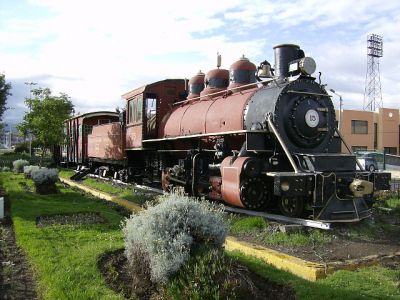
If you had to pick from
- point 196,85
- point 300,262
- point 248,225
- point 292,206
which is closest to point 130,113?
point 196,85

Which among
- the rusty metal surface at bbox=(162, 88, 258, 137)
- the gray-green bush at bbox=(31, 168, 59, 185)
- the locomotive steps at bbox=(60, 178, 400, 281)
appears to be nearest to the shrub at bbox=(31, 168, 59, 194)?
the gray-green bush at bbox=(31, 168, 59, 185)

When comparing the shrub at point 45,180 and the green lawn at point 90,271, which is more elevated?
the shrub at point 45,180

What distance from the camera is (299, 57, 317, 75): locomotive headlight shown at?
10.3 metres

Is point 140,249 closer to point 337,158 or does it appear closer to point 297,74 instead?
point 337,158

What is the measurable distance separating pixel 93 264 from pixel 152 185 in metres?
11.6

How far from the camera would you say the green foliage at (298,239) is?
25.3ft

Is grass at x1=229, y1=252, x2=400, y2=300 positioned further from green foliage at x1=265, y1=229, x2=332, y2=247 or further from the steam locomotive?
the steam locomotive

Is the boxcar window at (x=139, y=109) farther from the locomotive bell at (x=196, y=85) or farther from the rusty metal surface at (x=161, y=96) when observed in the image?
the locomotive bell at (x=196, y=85)

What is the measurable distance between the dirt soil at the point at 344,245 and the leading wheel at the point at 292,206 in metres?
0.84

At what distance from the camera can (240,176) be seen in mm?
9734

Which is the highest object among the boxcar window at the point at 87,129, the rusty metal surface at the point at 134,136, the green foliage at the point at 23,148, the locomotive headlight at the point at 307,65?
the locomotive headlight at the point at 307,65

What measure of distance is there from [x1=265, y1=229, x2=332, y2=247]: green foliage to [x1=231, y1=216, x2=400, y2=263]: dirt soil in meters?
0.09

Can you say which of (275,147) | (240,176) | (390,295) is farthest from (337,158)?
(390,295)

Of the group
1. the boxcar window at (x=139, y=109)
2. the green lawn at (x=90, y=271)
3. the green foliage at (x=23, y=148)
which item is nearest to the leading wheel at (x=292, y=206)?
the green lawn at (x=90, y=271)
